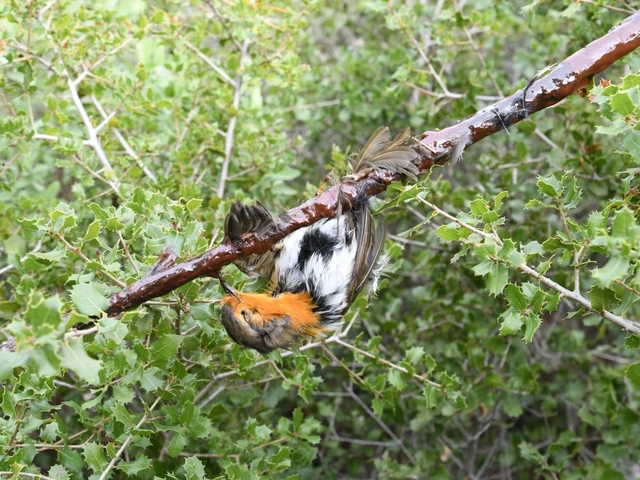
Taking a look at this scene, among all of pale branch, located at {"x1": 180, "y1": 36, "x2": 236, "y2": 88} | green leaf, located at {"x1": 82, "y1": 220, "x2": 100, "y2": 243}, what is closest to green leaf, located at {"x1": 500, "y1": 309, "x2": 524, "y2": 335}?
green leaf, located at {"x1": 82, "y1": 220, "x2": 100, "y2": 243}

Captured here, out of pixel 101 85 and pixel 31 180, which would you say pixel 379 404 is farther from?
pixel 31 180

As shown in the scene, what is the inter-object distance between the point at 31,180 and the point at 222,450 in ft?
6.38

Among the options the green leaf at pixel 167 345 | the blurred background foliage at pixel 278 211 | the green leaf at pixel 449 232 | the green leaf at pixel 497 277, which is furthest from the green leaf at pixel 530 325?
the green leaf at pixel 167 345

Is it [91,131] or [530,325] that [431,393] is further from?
[91,131]

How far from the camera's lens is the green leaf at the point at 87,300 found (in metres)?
1.67

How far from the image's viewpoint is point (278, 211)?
11.5 feet

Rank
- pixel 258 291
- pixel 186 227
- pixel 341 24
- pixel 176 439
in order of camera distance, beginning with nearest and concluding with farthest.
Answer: pixel 186 227 → pixel 176 439 → pixel 258 291 → pixel 341 24

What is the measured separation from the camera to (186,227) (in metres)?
2.10

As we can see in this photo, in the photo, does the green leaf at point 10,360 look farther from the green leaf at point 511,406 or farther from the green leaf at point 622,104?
the green leaf at point 511,406

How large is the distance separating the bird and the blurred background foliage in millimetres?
120

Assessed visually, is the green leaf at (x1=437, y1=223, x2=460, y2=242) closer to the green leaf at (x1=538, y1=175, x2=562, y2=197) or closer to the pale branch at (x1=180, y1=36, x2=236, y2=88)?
the green leaf at (x1=538, y1=175, x2=562, y2=197)

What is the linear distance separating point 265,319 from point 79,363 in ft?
2.73

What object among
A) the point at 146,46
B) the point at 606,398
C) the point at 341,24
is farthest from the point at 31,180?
the point at 606,398

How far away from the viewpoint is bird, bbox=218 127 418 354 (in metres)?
2.16
